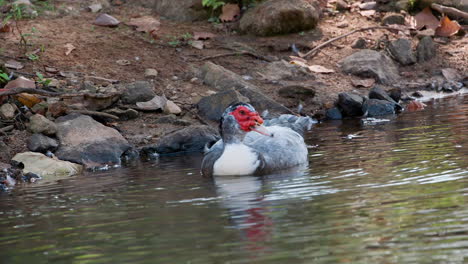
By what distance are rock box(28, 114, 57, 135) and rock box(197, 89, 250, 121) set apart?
2.60 meters

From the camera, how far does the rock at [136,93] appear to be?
12164 mm

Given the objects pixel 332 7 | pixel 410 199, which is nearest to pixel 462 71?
pixel 332 7

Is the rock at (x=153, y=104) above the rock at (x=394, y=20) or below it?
below

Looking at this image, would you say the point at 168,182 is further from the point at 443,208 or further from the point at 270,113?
the point at 270,113

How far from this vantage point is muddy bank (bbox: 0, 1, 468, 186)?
10.9m

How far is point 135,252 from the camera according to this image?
202 inches

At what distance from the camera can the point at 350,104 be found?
1315 centimetres

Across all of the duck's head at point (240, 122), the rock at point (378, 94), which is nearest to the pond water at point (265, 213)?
the duck's head at point (240, 122)

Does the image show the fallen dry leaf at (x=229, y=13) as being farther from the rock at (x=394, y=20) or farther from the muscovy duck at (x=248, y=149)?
the muscovy duck at (x=248, y=149)

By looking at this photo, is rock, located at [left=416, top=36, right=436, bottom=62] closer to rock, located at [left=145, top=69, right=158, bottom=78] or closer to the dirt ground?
the dirt ground

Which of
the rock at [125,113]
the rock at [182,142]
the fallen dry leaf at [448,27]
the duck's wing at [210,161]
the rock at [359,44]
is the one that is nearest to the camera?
the duck's wing at [210,161]

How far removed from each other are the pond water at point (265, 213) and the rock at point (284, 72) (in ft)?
16.7

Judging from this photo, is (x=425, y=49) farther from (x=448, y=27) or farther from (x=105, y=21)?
(x=105, y=21)

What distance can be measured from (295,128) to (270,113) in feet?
7.43
